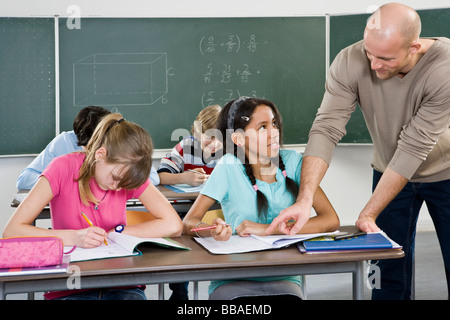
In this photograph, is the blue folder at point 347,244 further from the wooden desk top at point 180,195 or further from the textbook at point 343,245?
the wooden desk top at point 180,195

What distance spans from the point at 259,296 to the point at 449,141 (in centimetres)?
101

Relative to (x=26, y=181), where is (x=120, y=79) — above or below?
above

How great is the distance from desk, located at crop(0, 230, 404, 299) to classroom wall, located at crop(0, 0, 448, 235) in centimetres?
310

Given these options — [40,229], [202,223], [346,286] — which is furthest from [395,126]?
[346,286]

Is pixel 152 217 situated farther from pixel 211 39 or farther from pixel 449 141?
pixel 211 39

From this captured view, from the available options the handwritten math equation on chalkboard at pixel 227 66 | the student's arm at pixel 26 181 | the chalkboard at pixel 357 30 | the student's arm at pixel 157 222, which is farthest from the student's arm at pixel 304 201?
the chalkboard at pixel 357 30

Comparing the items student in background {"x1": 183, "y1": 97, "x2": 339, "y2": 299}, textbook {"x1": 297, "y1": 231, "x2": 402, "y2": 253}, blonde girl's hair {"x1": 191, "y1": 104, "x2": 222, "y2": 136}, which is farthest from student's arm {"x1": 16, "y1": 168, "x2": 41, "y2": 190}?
textbook {"x1": 297, "y1": 231, "x2": 402, "y2": 253}

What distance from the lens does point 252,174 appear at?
7.14 ft

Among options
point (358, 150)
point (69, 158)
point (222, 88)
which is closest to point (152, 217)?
point (69, 158)

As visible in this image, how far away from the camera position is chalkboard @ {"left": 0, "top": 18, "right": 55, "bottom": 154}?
14.2 ft

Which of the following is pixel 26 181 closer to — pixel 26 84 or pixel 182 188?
pixel 182 188

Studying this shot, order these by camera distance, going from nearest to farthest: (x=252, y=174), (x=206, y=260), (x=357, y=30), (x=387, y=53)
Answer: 1. (x=206, y=260)
2. (x=387, y=53)
3. (x=252, y=174)
4. (x=357, y=30)

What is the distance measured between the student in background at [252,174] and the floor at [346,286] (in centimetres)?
123

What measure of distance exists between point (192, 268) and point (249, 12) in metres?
3.71
